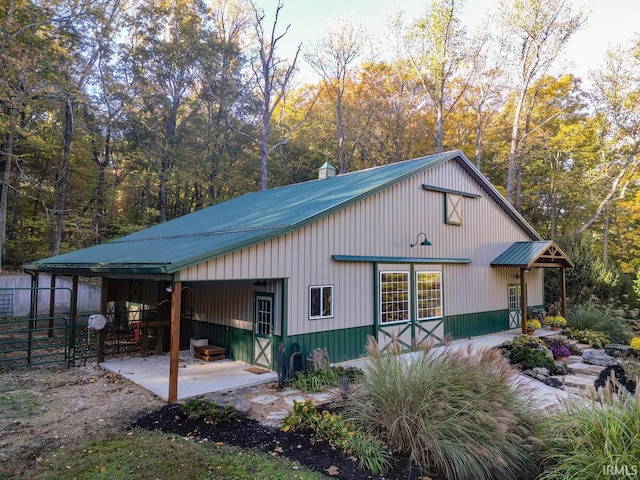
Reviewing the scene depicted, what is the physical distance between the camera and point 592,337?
1198cm

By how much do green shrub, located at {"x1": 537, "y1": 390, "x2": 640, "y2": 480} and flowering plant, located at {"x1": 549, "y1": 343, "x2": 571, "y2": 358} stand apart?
7.06 meters

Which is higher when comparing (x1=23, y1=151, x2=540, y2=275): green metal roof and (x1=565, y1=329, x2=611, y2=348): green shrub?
(x1=23, y1=151, x2=540, y2=275): green metal roof

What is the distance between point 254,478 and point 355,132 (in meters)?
24.9

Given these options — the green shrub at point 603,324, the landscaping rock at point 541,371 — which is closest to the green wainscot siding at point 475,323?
the green shrub at point 603,324

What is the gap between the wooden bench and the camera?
9.03 m

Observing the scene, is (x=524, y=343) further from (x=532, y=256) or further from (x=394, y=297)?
(x=394, y=297)

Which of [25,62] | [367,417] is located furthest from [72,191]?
[367,417]

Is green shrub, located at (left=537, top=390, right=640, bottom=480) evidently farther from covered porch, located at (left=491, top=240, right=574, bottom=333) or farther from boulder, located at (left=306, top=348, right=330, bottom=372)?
covered porch, located at (left=491, top=240, right=574, bottom=333)

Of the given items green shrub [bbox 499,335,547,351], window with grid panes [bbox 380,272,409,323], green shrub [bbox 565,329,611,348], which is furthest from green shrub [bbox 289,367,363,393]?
green shrub [bbox 565,329,611,348]

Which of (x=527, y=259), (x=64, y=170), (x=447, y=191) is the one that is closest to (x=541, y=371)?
(x=527, y=259)

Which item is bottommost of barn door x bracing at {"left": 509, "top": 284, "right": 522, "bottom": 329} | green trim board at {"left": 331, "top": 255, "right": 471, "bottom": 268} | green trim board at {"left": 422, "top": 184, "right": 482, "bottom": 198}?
barn door x bracing at {"left": 509, "top": 284, "right": 522, "bottom": 329}

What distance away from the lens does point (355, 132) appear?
2681 cm

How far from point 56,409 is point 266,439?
3462mm

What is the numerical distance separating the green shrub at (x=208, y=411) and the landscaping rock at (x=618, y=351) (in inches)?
403
